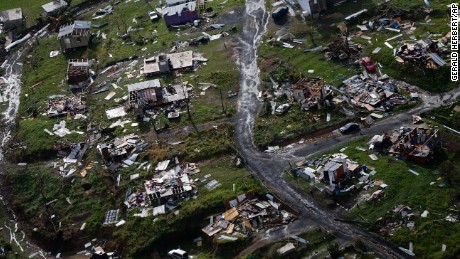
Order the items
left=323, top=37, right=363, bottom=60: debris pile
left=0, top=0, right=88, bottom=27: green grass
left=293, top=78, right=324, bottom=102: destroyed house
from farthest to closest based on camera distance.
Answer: left=0, top=0, right=88, bottom=27: green grass
left=323, top=37, right=363, bottom=60: debris pile
left=293, top=78, right=324, bottom=102: destroyed house

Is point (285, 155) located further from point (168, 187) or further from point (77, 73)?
point (77, 73)

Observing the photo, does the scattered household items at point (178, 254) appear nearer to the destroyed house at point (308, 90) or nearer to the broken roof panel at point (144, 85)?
the destroyed house at point (308, 90)

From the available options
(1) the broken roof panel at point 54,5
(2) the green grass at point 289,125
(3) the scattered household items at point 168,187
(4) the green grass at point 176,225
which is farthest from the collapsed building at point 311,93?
(1) the broken roof panel at point 54,5

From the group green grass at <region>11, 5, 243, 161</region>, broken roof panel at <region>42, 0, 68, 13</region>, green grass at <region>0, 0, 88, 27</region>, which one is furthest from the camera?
green grass at <region>0, 0, 88, 27</region>

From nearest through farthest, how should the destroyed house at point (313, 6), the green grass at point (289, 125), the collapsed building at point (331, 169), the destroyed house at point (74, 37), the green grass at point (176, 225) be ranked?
the green grass at point (176, 225) < the collapsed building at point (331, 169) < the green grass at point (289, 125) < the destroyed house at point (313, 6) < the destroyed house at point (74, 37)

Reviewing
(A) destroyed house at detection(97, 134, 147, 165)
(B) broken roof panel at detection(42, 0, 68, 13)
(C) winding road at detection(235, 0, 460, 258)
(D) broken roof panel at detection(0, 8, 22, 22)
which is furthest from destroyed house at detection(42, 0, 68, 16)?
(A) destroyed house at detection(97, 134, 147, 165)

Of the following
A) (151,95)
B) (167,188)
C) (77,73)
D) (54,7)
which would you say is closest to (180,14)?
(77,73)

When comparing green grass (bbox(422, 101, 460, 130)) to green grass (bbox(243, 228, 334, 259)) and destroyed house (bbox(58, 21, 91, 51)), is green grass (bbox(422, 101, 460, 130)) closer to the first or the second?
green grass (bbox(243, 228, 334, 259))
